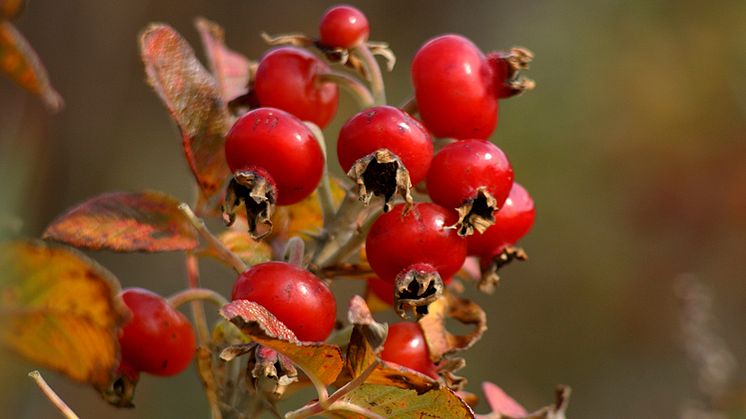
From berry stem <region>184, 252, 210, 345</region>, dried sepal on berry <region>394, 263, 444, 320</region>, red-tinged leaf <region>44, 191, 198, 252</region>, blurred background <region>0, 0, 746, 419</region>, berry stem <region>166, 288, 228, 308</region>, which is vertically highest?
dried sepal on berry <region>394, 263, 444, 320</region>

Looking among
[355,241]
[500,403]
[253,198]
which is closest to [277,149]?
[253,198]

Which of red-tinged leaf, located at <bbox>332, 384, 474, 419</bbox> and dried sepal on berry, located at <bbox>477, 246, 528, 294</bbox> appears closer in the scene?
red-tinged leaf, located at <bbox>332, 384, 474, 419</bbox>

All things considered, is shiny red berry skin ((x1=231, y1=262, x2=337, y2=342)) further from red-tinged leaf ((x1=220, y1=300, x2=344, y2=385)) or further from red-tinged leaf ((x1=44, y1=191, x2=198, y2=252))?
red-tinged leaf ((x1=44, y1=191, x2=198, y2=252))

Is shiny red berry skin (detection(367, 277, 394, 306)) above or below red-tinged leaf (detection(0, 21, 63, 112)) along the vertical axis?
below

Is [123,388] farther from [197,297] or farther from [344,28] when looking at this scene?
[344,28]

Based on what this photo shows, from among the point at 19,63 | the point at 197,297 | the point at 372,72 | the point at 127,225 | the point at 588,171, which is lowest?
the point at 588,171

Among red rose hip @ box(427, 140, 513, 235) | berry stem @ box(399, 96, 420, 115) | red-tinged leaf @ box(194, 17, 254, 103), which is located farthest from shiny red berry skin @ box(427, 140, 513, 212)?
red-tinged leaf @ box(194, 17, 254, 103)

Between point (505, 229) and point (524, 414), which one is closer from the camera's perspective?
point (505, 229)

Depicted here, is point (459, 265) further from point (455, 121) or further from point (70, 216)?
point (70, 216)

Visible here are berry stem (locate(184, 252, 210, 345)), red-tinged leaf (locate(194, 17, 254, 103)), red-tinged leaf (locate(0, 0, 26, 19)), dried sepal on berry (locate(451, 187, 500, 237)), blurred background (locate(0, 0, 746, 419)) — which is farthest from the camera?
blurred background (locate(0, 0, 746, 419))
